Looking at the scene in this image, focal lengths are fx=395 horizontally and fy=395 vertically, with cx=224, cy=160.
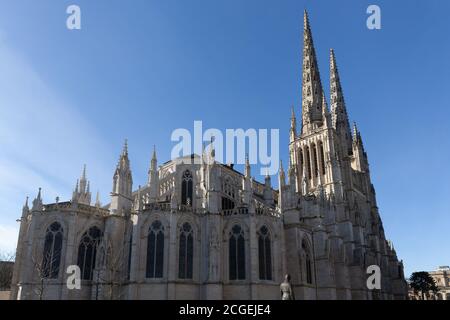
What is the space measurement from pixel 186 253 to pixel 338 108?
42.8 m

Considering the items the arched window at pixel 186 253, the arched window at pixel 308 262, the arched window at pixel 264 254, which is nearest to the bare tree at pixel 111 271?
the arched window at pixel 186 253

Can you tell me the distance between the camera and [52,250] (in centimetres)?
2820

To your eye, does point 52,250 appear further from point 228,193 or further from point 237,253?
point 228,193

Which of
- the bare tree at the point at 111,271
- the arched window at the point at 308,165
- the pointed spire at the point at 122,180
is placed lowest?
the bare tree at the point at 111,271

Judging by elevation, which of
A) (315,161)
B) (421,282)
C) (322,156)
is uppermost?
(322,156)

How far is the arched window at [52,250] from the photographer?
27500 millimetres

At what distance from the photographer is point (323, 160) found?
51.5 m

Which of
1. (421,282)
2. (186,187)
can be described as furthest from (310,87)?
(421,282)

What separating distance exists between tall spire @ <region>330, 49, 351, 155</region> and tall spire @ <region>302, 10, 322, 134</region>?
547cm

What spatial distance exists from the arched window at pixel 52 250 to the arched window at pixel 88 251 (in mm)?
1500

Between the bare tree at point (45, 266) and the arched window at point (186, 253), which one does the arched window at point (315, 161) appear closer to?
the arched window at point (186, 253)

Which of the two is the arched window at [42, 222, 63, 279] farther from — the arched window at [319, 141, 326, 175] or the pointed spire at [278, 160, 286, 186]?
the arched window at [319, 141, 326, 175]
